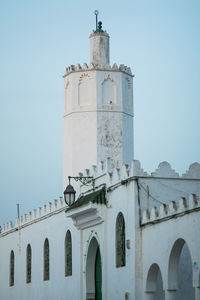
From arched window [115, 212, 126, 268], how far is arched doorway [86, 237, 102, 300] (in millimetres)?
2616

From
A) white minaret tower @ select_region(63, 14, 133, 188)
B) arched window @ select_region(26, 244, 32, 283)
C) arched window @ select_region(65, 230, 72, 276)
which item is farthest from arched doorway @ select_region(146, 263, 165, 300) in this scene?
arched window @ select_region(26, 244, 32, 283)

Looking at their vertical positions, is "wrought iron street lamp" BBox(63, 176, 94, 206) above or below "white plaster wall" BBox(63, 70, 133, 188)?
below

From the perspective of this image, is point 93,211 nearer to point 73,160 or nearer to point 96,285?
point 96,285

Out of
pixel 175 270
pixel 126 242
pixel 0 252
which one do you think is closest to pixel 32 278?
pixel 0 252

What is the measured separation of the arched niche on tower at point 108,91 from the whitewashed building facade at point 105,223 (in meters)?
0.04

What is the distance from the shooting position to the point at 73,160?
3172 cm

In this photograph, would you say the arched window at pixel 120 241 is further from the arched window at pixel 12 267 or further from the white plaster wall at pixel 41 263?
the arched window at pixel 12 267

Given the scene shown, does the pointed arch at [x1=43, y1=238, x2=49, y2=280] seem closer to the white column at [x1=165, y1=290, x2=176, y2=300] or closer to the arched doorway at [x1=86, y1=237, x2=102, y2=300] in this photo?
the arched doorway at [x1=86, y1=237, x2=102, y2=300]

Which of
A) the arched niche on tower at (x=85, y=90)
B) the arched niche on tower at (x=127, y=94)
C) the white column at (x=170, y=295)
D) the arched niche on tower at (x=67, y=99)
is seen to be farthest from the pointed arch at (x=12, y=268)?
the white column at (x=170, y=295)

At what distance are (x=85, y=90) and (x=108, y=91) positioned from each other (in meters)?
0.99

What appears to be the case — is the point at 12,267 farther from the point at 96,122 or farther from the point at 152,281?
the point at 152,281

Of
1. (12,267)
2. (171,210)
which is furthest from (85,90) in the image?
(171,210)

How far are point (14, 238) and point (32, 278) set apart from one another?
4219mm

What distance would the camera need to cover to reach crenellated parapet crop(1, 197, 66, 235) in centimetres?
3113
